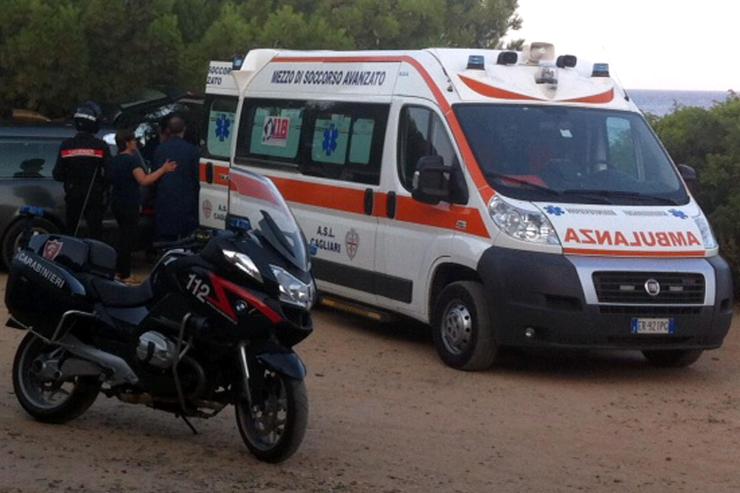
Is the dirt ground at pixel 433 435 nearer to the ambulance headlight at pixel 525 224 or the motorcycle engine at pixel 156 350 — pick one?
the motorcycle engine at pixel 156 350

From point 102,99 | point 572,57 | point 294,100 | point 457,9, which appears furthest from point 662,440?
point 457,9

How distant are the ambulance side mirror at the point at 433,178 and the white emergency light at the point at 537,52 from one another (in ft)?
4.43

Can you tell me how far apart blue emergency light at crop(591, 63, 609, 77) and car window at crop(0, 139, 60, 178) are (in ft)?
20.4

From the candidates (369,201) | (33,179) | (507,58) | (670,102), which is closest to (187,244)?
(369,201)

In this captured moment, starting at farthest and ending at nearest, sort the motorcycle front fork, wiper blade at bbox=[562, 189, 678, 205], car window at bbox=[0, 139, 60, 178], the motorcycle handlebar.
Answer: car window at bbox=[0, 139, 60, 178] → wiper blade at bbox=[562, 189, 678, 205] → the motorcycle handlebar → the motorcycle front fork

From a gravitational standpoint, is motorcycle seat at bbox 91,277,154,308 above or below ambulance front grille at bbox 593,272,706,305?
above

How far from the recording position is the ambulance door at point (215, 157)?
47.1 feet

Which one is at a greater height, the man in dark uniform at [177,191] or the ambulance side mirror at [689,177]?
the ambulance side mirror at [689,177]

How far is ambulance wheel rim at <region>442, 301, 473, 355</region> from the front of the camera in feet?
36.4

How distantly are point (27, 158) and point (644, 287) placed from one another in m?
7.56

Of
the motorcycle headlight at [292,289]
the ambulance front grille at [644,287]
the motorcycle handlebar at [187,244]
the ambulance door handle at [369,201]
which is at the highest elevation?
the motorcycle handlebar at [187,244]

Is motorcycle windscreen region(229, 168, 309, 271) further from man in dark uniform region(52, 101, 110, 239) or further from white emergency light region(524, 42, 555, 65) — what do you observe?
man in dark uniform region(52, 101, 110, 239)

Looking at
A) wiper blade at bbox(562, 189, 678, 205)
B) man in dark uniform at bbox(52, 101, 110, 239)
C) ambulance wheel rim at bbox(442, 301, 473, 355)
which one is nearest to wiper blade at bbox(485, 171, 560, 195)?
wiper blade at bbox(562, 189, 678, 205)

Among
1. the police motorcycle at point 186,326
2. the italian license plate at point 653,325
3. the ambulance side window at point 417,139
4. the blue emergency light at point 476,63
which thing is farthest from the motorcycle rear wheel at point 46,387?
the blue emergency light at point 476,63
